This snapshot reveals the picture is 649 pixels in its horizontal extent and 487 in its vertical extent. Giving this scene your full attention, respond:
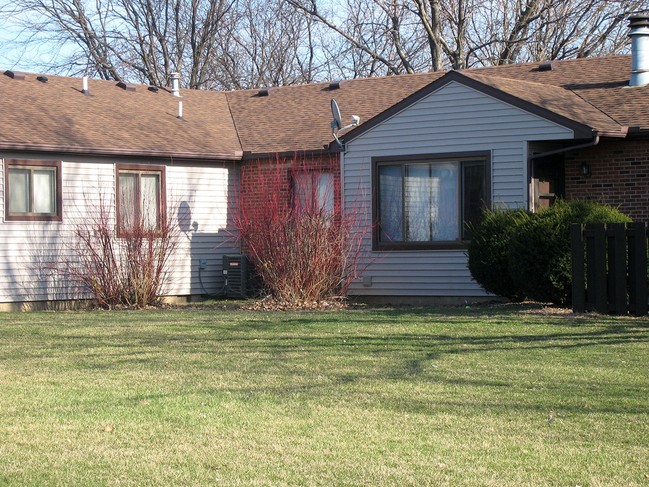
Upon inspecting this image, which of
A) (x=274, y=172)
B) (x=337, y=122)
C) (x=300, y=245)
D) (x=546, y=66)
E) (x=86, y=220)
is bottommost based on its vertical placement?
(x=300, y=245)

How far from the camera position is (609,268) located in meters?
13.6

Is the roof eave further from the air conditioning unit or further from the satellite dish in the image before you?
the satellite dish

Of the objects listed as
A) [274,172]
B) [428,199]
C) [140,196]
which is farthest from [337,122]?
[140,196]

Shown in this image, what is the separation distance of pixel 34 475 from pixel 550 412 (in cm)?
357

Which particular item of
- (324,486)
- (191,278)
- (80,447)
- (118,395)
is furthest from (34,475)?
(191,278)

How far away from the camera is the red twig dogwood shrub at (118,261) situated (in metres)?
17.5

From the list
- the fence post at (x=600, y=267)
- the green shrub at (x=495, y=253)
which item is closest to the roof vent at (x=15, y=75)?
the green shrub at (x=495, y=253)

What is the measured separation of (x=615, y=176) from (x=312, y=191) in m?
4.90

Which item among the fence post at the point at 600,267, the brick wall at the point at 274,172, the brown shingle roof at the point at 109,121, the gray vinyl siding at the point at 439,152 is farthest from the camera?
the brick wall at the point at 274,172

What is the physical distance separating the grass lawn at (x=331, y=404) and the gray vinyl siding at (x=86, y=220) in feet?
16.4

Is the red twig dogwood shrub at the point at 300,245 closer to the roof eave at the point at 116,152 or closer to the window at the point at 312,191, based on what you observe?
the window at the point at 312,191

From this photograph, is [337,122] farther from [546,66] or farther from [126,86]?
[126,86]

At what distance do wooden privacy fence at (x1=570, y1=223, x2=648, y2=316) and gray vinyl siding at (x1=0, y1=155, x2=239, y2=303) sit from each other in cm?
808

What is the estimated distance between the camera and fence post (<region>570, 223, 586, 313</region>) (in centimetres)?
1367
